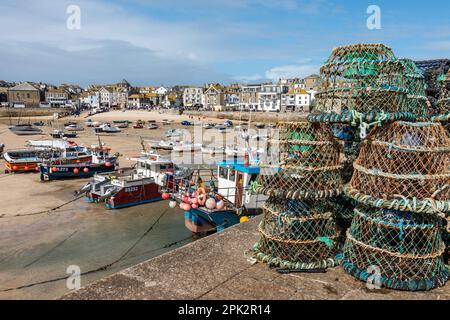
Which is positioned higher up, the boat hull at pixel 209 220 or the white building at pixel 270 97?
the white building at pixel 270 97

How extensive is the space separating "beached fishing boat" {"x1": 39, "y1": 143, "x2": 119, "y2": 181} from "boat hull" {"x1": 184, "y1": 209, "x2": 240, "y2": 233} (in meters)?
13.5

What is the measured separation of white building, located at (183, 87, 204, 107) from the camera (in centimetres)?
12431

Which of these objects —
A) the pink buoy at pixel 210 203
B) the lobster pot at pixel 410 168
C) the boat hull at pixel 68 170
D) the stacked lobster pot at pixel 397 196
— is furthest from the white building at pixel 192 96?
the lobster pot at pixel 410 168

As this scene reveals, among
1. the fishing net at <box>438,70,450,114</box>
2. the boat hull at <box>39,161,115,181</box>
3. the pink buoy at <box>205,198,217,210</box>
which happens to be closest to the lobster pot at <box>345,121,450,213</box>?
the fishing net at <box>438,70,450,114</box>

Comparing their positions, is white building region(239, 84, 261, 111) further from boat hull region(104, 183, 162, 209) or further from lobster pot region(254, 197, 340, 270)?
lobster pot region(254, 197, 340, 270)

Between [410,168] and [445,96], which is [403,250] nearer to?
[410,168]

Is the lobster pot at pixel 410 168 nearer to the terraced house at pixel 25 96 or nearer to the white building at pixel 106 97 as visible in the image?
the terraced house at pixel 25 96

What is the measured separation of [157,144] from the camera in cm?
4247

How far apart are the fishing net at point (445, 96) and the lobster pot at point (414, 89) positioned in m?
0.48

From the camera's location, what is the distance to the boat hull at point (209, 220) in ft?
46.1
